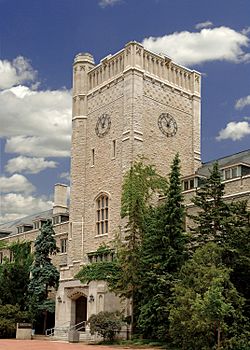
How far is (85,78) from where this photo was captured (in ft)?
144

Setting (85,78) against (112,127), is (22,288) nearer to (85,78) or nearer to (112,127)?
(112,127)

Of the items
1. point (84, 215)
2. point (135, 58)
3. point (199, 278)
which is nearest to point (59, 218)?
point (84, 215)

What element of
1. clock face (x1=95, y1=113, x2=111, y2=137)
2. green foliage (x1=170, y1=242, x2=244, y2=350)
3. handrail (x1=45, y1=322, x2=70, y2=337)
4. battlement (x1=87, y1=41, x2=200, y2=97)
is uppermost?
battlement (x1=87, y1=41, x2=200, y2=97)

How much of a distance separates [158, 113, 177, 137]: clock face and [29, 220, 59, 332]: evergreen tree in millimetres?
11641

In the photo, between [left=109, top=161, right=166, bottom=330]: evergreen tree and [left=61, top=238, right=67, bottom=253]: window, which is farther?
[left=61, top=238, right=67, bottom=253]: window

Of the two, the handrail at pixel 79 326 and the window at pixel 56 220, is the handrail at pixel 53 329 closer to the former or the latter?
the handrail at pixel 79 326

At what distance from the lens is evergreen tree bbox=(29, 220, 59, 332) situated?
41334 millimetres

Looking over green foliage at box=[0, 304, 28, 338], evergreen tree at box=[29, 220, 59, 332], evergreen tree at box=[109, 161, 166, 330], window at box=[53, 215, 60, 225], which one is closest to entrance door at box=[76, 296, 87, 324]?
evergreen tree at box=[29, 220, 59, 332]

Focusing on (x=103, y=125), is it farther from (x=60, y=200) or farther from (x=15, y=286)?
(x=60, y=200)

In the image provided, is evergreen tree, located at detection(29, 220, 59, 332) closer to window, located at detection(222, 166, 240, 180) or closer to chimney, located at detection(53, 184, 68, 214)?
chimney, located at detection(53, 184, 68, 214)

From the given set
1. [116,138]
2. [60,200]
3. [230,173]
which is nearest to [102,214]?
[116,138]

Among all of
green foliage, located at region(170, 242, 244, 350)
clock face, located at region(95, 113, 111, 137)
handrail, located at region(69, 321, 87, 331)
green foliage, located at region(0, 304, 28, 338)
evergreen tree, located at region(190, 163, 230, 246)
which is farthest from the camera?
clock face, located at region(95, 113, 111, 137)

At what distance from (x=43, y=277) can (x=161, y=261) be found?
14860 mm

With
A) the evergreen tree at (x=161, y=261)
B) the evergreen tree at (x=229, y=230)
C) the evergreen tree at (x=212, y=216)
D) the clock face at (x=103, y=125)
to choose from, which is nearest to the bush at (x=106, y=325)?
the evergreen tree at (x=161, y=261)
